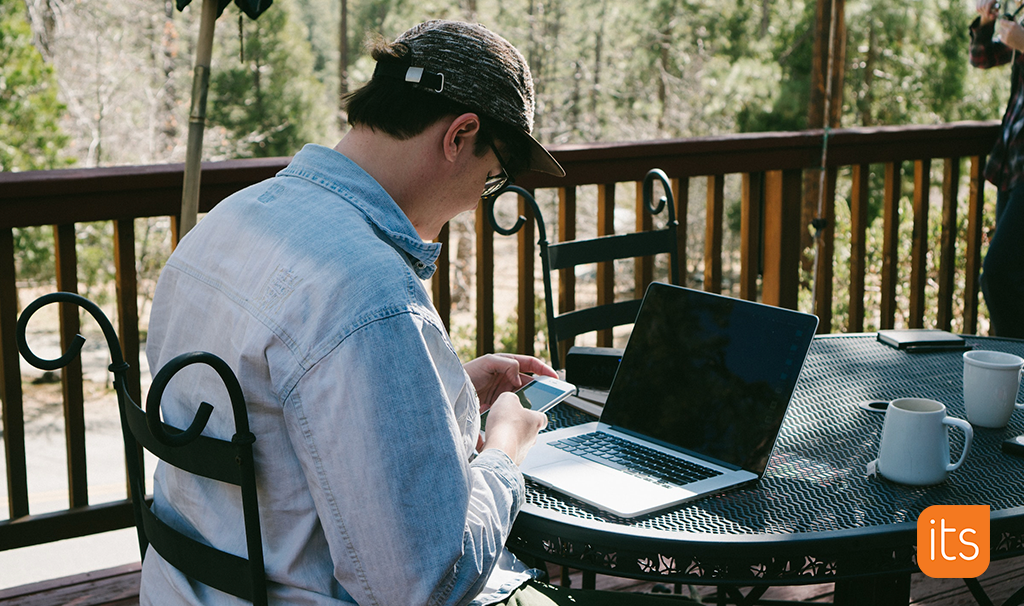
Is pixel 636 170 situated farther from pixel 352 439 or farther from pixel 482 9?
pixel 482 9

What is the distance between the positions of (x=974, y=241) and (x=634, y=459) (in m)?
3.22

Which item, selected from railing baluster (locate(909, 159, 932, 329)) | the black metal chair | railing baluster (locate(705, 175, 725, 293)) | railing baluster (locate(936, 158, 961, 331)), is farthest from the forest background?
the black metal chair

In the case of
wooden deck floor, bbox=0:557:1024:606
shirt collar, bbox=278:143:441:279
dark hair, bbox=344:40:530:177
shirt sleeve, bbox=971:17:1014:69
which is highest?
shirt sleeve, bbox=971:17:1014:69

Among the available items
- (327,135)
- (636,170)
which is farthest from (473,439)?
(327,135)

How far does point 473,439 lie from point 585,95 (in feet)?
55.2

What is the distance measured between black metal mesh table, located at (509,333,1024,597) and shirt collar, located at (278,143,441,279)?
40cm

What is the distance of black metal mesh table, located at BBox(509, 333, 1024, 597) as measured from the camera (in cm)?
117

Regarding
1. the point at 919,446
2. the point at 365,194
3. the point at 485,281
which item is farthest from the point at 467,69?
the point at 485,281

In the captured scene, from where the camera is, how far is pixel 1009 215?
3242 mm

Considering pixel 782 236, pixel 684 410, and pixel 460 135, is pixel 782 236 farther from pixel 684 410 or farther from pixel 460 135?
pixel 460 135

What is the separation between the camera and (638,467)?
55.1 inches

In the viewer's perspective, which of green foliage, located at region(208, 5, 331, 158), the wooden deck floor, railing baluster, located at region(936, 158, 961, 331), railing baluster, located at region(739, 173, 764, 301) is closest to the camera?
the wooden deck floor

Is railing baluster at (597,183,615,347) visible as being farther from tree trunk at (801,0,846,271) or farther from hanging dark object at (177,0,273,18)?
Result: tree trunk at (801,0,846,271)

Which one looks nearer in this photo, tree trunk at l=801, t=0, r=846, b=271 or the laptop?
the laptop
